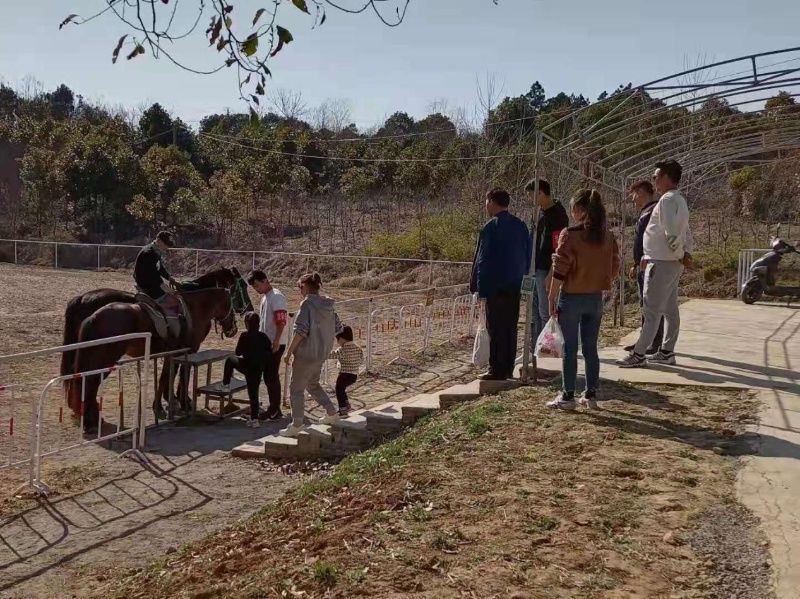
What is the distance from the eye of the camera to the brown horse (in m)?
7.88

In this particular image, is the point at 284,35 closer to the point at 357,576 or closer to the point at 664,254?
the point at 357,576

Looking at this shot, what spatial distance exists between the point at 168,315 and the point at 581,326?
528cm

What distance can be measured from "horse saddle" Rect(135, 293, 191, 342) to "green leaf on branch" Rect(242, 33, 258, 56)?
256 inches

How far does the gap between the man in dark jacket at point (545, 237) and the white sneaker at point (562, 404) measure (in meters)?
1.48

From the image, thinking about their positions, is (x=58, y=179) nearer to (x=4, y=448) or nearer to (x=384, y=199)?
(x=384, y=199)

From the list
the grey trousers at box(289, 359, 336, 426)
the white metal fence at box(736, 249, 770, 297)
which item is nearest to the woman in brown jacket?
the grey trousers at box(289, 359, 336, 426)

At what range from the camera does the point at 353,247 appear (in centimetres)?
2953

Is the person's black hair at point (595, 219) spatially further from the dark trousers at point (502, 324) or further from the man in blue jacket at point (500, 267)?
the dark trousers at point (502, 324)

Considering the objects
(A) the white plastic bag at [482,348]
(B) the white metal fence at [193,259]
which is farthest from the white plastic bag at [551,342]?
(B) the white metal fence at [193,259]

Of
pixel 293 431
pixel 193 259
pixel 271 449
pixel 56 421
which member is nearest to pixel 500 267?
pixel 293 431

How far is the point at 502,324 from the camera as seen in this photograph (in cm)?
667

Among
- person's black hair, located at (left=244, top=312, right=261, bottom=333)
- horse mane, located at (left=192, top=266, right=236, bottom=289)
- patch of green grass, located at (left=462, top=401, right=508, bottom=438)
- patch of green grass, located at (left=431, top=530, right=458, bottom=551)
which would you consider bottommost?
patch of green grass, located at (left=431, top=530, right=458, bottom=551)

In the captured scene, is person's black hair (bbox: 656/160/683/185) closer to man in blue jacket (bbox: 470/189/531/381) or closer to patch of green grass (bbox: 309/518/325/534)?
man in blue jacket (bbox: 470/189/531/381)

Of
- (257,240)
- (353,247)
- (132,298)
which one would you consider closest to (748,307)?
(132,298)
